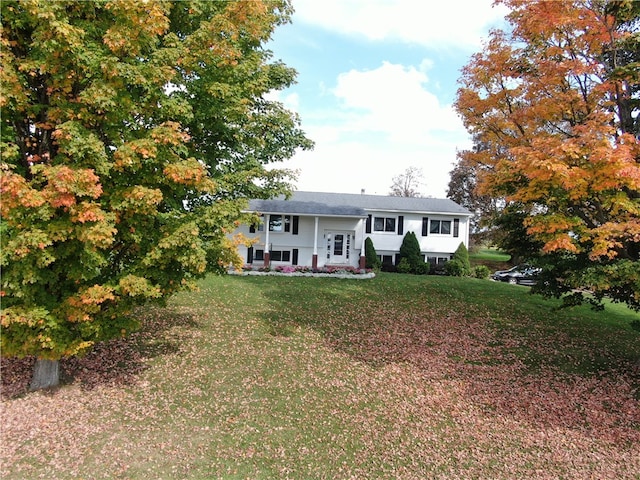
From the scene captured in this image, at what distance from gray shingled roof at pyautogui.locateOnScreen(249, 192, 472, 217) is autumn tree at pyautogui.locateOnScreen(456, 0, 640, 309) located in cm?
1563

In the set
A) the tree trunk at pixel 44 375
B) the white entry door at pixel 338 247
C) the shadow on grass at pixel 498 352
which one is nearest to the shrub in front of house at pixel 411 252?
the white entry door at pixel 338 247

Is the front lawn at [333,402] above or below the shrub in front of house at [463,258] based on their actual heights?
below

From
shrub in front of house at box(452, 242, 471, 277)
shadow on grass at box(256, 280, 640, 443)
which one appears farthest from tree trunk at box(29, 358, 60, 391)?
shrub in front of house at box(452, 242, 471, 277)

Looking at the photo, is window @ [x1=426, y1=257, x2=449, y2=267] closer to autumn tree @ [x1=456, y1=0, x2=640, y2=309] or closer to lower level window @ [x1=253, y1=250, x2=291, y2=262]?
lower level window @ [x1=253, y1=250, x2=291, y2=262]

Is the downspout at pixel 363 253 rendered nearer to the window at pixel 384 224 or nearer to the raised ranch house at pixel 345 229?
the raised ranch house at pixel 345 229

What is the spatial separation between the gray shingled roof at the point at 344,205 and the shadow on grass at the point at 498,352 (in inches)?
400

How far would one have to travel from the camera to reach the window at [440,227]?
1128 inches

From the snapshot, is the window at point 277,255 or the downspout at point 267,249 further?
the window at point 277,255

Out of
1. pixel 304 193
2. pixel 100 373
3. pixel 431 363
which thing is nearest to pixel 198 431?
pixel 100 373

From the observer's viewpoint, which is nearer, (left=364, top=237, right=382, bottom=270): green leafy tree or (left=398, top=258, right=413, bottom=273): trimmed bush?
(left=398, top=258, right=413, bottom=273): trimmed bush

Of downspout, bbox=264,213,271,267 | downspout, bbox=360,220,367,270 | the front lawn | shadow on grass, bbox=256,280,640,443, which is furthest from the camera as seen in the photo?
downspout, bbox=360,220,367,270

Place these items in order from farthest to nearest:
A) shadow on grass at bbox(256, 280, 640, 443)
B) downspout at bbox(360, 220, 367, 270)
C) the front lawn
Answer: downspout at bbox(360, 220, 367, 270), shadow on grass at bbox(256, 280, 640, 443), the front lawn

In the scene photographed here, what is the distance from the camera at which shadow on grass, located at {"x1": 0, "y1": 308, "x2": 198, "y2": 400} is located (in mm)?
8227

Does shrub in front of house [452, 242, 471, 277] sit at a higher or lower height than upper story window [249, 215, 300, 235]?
lower
